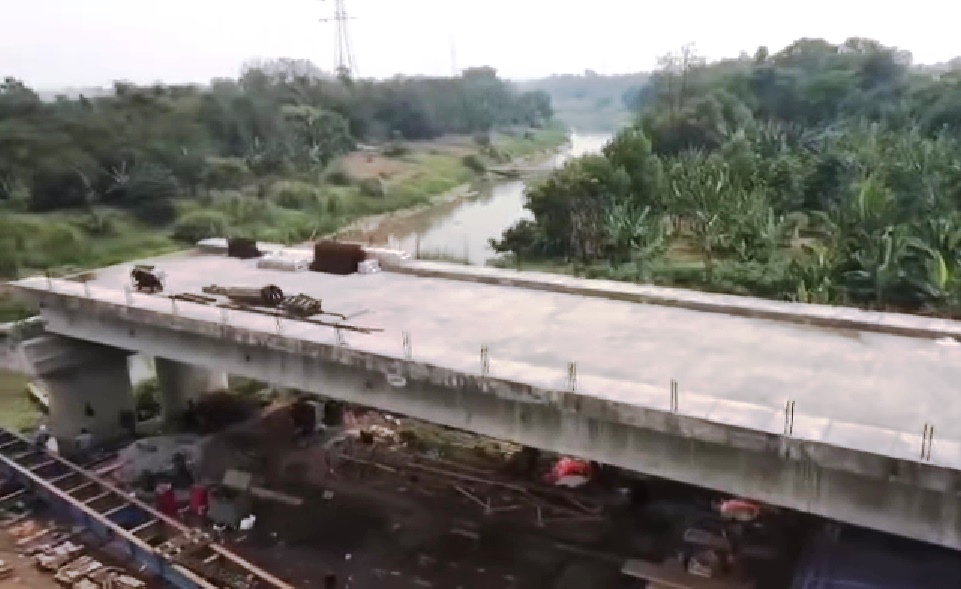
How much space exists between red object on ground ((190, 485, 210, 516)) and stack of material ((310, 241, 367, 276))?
5755 millimetres

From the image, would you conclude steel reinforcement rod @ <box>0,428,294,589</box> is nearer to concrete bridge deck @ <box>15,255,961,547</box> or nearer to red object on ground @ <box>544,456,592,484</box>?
concrete bridge deck @ <box>15,255,961,547</box>

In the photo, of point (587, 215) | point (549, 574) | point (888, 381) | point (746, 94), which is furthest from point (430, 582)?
point (746, 94)

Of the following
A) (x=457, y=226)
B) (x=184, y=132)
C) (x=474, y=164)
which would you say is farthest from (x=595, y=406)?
(x=474, y=164)

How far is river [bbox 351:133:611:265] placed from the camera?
149 feet

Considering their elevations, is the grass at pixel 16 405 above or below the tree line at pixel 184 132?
below

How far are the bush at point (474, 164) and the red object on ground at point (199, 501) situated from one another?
62.6 metres

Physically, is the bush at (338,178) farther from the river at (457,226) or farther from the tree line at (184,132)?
the river at (457,226)

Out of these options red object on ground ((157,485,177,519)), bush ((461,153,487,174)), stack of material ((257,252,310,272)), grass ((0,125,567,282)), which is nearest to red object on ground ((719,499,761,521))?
red object on ground ((157,485,177,519))

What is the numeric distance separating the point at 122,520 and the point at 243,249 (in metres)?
8.42

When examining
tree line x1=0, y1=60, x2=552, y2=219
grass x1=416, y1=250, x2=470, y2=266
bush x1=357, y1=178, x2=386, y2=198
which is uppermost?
tree line x1=0, y1=60, x2=552, y2=219

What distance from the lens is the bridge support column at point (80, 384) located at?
19.3 m

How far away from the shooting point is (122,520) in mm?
16109

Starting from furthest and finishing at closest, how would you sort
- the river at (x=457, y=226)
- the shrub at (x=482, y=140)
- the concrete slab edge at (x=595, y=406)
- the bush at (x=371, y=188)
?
the shrub at (x=482, y=140) < the bush at (x=371, y=188) < the river at (x=457, y=226) < the concrete slab edge at (x=595, y=406)

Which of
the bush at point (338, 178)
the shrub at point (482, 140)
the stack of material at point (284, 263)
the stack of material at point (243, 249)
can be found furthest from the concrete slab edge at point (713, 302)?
the shrub at point (482, 140)
